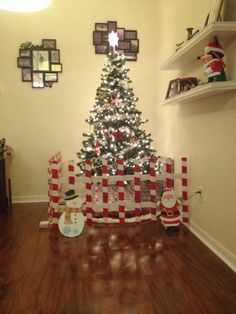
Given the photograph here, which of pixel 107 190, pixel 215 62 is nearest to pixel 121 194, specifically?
pixel 107 190

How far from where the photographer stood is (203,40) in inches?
106

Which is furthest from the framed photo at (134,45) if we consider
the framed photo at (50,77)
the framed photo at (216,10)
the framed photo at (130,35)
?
the framed photo at (216,10)

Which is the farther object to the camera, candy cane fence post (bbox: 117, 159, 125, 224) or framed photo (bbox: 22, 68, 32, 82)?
framed photo (bbox: 22, 68, 32, 82)

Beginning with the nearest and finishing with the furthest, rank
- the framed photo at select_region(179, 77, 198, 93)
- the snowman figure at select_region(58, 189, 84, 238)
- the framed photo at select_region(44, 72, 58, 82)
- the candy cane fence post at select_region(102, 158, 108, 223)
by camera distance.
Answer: the framed photo at select_region(179, 77, 198, 93)
the snowman figure at select_region(58, 189, 84, 238)
the candy cane fence post at select_region(102, 158, 108, 223)
the framed photo at select_region(44, 72, 58, 82)

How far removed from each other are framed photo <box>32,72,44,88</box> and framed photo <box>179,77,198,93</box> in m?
2.52

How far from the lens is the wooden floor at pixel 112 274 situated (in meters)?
2.13

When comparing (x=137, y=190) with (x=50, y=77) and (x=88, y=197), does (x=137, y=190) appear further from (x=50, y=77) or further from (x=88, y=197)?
(x=50, y=77)

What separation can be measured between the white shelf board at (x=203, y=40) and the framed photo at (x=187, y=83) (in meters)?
0.23

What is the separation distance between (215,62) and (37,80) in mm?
3261

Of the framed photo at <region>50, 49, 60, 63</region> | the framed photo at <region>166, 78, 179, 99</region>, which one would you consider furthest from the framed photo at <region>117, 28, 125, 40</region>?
the framed photo at <region>166, 78, 179, 99</region>

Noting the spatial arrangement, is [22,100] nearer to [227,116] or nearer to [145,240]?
[145,240]

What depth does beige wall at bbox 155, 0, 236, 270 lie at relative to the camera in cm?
271

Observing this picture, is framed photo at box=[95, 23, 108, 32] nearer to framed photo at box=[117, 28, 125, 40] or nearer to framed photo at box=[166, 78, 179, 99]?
framed photo at box=[117, 28, 125, 40]

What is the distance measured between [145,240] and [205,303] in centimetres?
124
